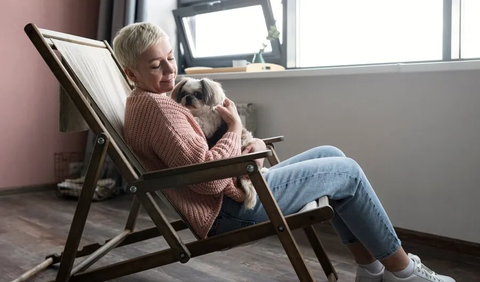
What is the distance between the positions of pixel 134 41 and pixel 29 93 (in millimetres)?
2312

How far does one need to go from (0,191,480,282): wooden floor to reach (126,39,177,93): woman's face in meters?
0.73

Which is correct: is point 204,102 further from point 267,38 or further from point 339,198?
point 267,38

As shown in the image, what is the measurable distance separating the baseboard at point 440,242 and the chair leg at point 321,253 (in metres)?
0.66

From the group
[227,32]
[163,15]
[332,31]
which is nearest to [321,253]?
[332,31]

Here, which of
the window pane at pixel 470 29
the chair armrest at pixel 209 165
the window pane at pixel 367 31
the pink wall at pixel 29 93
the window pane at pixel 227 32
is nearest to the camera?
the chair armrest at pixel 209 165

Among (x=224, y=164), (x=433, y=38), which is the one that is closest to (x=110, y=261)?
(x=224, y=164)

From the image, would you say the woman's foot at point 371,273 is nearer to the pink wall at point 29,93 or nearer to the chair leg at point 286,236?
the chair leg at point 286,236

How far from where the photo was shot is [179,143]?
1.31 metres

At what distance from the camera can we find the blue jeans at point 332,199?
4.60ft

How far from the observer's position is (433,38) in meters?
2.43

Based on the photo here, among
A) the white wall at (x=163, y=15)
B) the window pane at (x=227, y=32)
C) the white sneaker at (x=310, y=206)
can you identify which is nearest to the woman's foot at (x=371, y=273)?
the white sneaker at (x=310, y=206)

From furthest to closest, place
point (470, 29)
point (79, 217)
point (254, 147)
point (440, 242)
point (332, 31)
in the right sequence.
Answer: point (332, 31)
point (470, 29)
point (440, 242)
point (254, 147)
point (79, 217)

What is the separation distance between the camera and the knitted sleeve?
1.32 metres

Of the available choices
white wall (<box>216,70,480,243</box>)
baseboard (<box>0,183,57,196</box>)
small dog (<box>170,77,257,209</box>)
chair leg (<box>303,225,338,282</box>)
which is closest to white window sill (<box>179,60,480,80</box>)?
white wall (<box>216,70,480,243</box>)
